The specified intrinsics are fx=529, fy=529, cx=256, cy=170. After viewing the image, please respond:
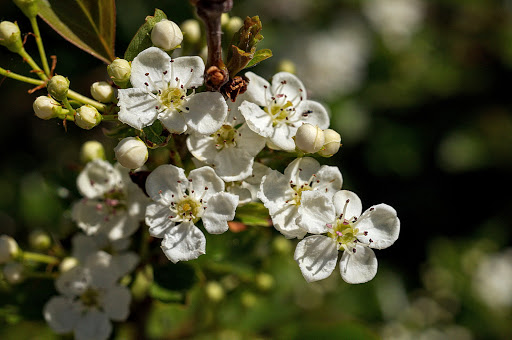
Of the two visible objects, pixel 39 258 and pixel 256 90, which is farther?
pixel 39 258

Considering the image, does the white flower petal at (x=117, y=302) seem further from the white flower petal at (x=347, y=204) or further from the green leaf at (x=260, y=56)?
the green leaf at (x=260, y=56)

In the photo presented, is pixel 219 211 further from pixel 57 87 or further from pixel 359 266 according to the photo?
pixel 57 87

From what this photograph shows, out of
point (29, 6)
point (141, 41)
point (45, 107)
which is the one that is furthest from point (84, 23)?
point (45, 107)

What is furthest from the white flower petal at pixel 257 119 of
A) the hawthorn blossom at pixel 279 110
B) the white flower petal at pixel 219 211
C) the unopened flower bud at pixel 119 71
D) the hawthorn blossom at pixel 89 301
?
the hawthorn blossom at pixel 89 301

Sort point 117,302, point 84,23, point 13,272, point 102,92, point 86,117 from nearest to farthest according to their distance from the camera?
point 86,117
point 102,92
point 84,23
point 117,302
point 13,272

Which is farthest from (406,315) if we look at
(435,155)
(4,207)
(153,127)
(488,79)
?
(4,207)

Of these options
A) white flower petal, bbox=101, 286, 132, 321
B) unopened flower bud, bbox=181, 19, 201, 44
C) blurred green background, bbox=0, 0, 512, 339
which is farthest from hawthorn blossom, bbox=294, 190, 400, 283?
blurred green background, bbox=0, 0, 512, 339

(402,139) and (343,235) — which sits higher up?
(402,139)
